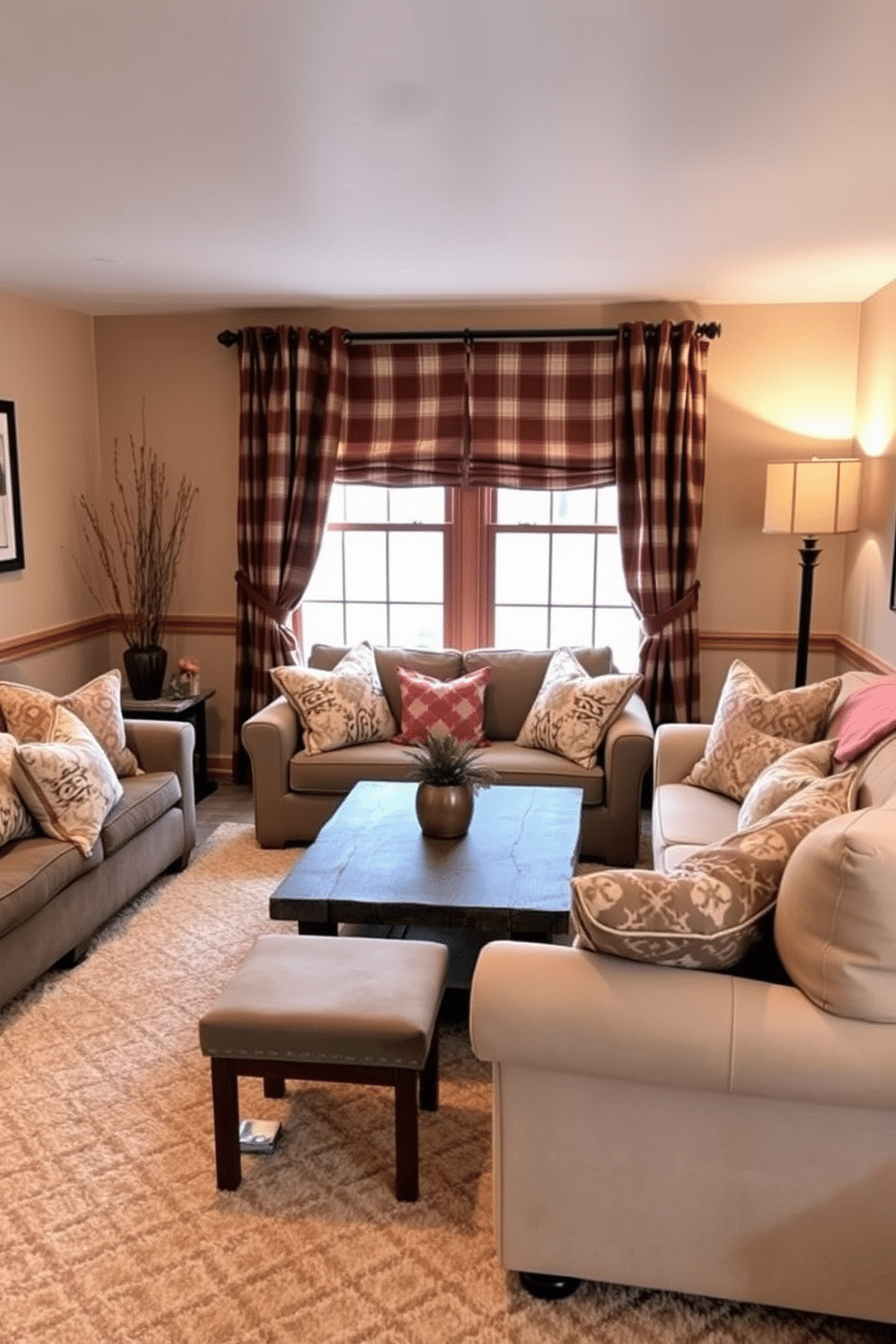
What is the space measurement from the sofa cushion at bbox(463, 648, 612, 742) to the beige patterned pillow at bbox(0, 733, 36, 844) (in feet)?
6.85

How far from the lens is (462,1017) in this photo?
10.1ft

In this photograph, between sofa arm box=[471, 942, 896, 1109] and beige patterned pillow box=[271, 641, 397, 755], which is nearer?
sofa arm box=[471, 942, 896, 1109]

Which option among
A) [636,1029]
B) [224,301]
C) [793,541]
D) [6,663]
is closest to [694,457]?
[793,541]

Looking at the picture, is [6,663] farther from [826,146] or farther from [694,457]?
[826,146]

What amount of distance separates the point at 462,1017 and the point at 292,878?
2.18 ft

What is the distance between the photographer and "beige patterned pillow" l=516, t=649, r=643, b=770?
4.30 m

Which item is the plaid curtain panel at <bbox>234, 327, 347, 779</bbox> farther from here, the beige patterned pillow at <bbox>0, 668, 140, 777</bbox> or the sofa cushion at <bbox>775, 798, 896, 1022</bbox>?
the sofa cushion at <bbox>775, 798, 896, 1022</bbox>

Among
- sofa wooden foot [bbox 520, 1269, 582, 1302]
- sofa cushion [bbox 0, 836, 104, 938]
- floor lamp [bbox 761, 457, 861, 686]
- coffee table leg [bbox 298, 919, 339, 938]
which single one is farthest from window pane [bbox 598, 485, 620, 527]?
sofa wooden foot [bbox 520, 1269, 582, 1302]

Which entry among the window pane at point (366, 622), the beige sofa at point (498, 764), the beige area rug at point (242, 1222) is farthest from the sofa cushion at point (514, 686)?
the beige area rug at point (242, 1222)

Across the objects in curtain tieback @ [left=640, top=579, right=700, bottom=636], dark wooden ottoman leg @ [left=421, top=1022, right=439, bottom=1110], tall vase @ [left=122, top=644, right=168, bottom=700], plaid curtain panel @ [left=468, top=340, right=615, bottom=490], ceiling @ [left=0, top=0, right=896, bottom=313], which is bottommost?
dark wooden ottoman leg @ [left=421, top=1022, right=439, bottom=1110]

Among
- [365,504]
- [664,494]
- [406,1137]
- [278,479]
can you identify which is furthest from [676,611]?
[406,1137]

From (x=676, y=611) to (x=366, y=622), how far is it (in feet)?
5.27

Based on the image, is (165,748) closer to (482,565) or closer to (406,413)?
(482,565)

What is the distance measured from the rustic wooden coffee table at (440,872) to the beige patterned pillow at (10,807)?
0.91 m
